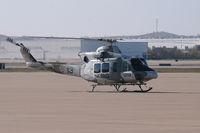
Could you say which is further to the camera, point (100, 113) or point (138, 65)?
point (138, 65)

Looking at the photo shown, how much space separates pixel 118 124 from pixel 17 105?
23.5ft

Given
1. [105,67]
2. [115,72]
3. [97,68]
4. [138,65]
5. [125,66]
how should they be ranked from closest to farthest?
[138,65], [125,66], [115,72], [105,67], [97,68]

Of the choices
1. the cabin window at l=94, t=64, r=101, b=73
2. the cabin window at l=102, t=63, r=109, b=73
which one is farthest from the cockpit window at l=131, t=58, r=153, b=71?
the cabin window at l=94, t=64, r=101, b=73

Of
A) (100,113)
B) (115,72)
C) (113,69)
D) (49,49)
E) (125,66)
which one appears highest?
(49,49)

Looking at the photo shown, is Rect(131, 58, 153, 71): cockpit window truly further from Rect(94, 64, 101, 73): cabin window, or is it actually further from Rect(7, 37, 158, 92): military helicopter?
Rect(94, 64, 101, 73): cabin window

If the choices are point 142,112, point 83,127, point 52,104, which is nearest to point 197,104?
point 142,112

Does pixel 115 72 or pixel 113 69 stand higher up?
pixel 113 69

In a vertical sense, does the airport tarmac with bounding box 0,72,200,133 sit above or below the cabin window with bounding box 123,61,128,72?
below

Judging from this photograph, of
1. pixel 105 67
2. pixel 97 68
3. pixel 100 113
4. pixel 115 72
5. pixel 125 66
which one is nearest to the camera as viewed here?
pixel 100 113

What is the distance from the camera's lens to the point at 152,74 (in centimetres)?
3053

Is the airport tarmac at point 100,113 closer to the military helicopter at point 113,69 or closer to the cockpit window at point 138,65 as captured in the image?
the military helicopter at point 113,69

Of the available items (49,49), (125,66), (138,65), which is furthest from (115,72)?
(49,49)

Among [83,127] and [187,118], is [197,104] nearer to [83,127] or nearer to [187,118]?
[187,118]

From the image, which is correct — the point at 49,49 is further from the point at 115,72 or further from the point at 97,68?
the point at 115,72
